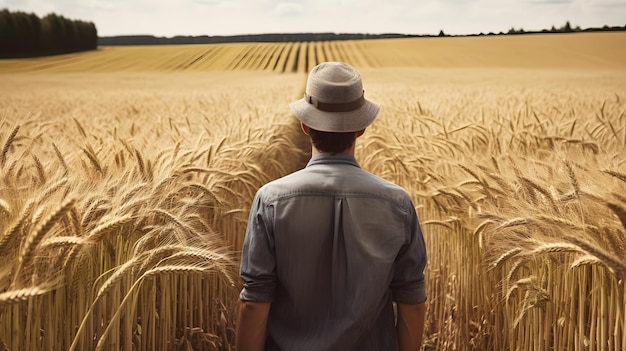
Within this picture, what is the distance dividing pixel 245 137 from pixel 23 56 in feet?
143

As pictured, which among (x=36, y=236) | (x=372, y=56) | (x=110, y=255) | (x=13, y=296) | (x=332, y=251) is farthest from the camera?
(x=372, y=56)

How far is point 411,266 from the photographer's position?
1383mm

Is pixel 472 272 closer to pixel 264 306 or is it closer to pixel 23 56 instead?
pixel 264 306

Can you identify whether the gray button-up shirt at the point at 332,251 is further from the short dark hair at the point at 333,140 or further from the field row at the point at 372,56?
the field row at the point at 372,56

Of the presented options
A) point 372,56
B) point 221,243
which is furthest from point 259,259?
point 372,56

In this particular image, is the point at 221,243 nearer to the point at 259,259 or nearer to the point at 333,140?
the point at 259,259

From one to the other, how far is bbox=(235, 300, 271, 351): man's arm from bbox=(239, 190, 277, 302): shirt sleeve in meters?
0.02

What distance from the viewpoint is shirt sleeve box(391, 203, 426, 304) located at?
1.38 meters

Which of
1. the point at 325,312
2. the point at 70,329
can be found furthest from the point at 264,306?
the point at 70,329

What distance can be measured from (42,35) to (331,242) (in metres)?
48.5

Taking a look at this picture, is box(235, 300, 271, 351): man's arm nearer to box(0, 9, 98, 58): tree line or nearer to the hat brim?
the hat brim

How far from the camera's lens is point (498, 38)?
4784cm

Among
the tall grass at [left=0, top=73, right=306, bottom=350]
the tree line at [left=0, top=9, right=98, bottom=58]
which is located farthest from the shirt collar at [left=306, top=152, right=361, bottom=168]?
the tree line at [left=0, top=9, right=98, bottom=58]

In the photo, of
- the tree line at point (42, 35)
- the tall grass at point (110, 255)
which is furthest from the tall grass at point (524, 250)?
the tree line at point (42, 35)
